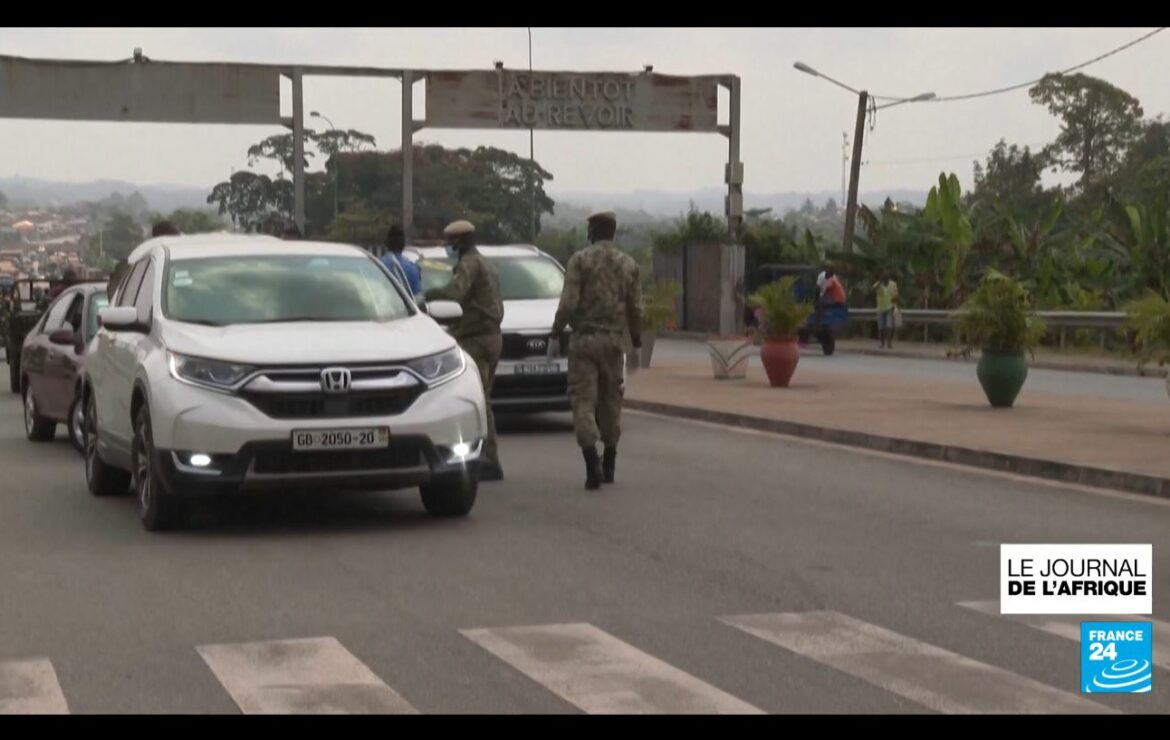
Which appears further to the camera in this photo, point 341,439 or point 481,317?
point 481,317

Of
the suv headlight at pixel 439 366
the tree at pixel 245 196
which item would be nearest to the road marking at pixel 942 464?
the suv headlight at pixel 439 366

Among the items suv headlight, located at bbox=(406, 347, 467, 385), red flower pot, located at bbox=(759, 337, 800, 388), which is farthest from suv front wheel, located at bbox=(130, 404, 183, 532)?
red flower pot, located at bbox=(759, 337, 800, 388)

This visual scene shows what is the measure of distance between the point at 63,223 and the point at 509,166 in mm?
92544

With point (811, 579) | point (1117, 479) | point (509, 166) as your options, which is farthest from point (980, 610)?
point (509, 166)

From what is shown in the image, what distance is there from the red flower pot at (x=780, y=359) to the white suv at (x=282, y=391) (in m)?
12.7

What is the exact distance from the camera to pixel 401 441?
11977 mm

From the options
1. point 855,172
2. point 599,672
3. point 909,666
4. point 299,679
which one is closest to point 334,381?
point 299,679

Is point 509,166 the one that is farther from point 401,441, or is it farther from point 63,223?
point 63,223

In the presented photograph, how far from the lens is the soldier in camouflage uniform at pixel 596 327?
47.3ft

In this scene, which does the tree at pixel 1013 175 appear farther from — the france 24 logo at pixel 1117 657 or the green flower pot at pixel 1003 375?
the france 24 logo at pixel 1117 657

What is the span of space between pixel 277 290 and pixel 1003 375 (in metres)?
10.4

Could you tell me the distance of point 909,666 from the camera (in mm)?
8023

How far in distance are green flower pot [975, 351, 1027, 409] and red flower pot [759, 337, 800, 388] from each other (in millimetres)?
4197

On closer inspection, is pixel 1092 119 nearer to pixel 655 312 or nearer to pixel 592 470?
pixel 655 312
